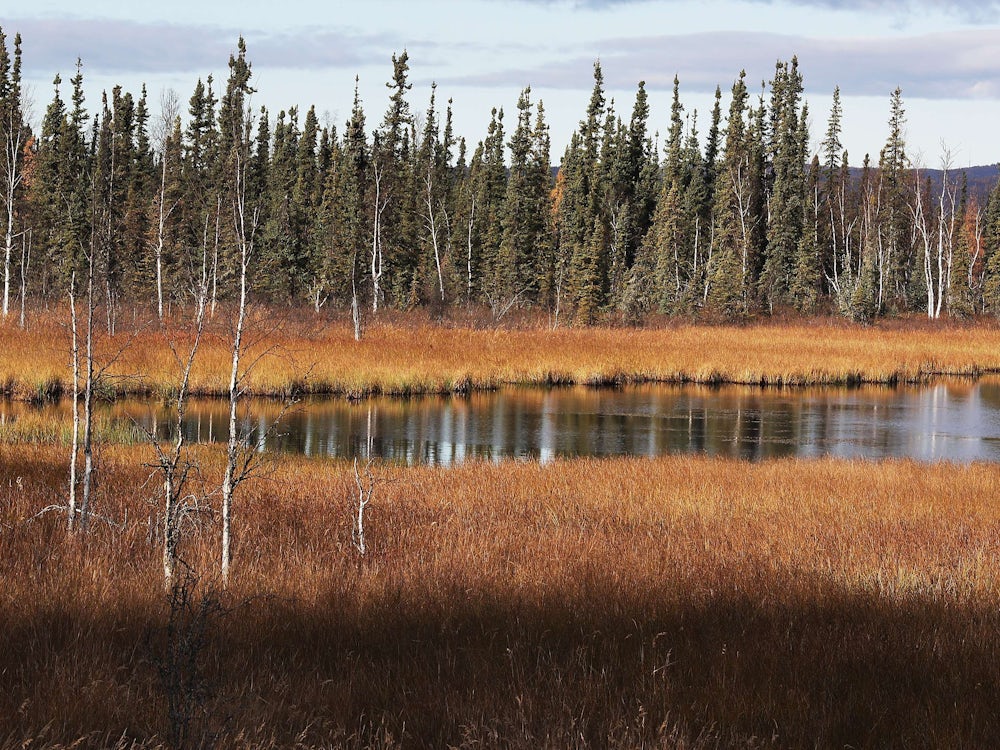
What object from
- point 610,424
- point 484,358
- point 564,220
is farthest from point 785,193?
point 610,424

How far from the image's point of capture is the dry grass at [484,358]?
26.4m

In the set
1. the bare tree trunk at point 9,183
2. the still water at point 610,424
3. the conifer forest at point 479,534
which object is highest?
the bare tree trunk at point 9,183

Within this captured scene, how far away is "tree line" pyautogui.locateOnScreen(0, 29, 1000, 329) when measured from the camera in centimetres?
5734

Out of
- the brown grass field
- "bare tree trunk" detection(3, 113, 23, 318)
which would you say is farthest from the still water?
"bare tree trunk" detection(3, 113, 23, 318)

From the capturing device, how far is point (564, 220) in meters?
73.9

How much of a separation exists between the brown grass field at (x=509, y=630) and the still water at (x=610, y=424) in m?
8.81

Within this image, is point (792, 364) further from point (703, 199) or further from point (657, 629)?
point (703, 199)

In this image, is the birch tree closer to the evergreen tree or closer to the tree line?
the tree line

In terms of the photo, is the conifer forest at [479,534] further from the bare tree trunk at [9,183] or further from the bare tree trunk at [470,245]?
the bare tree trunk at [470,245]

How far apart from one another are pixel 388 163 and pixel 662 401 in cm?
2200

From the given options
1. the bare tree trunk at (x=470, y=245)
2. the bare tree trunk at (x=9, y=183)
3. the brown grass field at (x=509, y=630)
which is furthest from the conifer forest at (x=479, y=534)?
the bare tree trunk at (x=470, y=245)

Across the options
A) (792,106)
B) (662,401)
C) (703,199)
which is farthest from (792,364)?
(792,106)

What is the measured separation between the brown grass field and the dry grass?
13.1 metres

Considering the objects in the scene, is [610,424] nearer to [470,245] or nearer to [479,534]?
[479,534]
